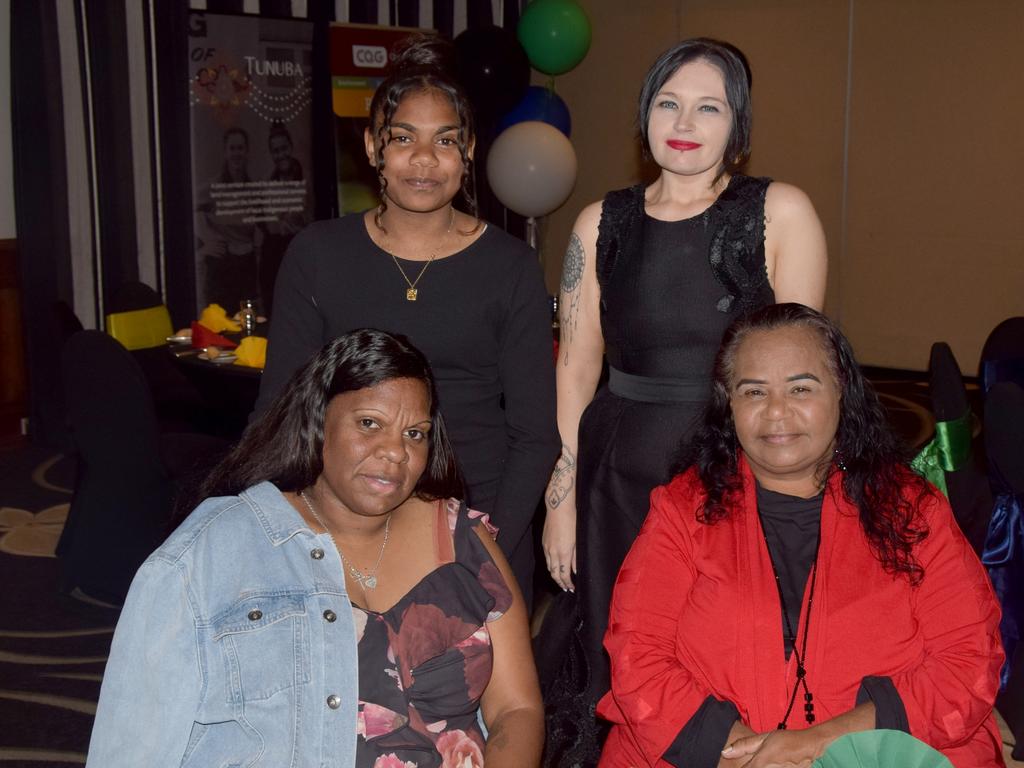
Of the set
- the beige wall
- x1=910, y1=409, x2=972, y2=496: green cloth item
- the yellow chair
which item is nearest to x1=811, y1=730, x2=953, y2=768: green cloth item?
x1=910, y1=409, x2=972, y2=496: green cloth item

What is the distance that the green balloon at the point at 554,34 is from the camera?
8.24 m

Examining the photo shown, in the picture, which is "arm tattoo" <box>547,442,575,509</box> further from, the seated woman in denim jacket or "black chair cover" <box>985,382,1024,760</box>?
"black chair cover" <box>985,382,1024,760</box>

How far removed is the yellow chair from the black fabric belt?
129 inches

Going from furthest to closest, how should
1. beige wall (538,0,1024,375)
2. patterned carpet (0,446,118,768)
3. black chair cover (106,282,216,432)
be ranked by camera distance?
beige wall (538,0,1024,375)
black chair cover (106,282,216,432)
patterned carpet (0,446,118,768)

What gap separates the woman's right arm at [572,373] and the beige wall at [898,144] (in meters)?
6.22

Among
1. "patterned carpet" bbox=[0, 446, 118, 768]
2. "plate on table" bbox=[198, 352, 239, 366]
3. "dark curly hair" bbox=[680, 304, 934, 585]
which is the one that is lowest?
"patterned carpet" bbox=[0, 446, 118, 768]

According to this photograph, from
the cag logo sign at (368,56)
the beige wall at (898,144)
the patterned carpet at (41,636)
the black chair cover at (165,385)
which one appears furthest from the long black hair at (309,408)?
the beige wall at (898,144)

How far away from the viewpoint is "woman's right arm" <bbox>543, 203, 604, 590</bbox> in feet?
7.23

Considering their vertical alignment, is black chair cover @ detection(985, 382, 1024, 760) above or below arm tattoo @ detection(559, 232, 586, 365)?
below

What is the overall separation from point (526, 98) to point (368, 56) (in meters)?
1.27

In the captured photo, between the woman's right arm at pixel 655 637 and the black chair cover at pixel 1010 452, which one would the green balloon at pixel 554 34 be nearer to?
the black chair cover at pixel 1010 452

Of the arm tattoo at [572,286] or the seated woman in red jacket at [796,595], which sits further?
the arm tattoo at [572,286]

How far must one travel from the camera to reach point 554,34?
8.23m

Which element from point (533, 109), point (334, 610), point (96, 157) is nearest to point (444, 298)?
point (334, 610)
